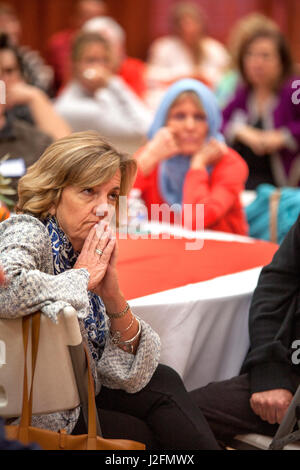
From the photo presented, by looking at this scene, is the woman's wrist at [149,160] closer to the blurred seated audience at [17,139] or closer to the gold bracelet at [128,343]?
the blurred seated audience at [17,139]

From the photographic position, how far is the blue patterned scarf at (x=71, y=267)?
1.67m

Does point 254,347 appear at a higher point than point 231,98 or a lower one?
lower

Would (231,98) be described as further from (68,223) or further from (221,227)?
(68,223)

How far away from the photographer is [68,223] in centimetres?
173

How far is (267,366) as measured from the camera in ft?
6.33

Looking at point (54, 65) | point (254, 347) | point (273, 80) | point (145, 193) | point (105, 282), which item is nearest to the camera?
point (105, 282)

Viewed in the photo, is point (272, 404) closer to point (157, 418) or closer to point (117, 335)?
point (157, 418)

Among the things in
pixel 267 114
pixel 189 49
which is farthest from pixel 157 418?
pixel 189 49

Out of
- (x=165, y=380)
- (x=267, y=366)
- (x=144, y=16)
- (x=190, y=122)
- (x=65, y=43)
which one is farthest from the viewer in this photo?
(x=144, y=16)

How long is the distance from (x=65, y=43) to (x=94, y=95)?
2.48 metres

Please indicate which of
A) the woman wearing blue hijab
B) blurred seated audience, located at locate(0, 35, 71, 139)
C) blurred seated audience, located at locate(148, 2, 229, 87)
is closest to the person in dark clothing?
the woman wearing blue hijab

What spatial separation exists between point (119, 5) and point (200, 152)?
6284mm

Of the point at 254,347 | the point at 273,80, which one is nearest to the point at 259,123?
the point at 273,80

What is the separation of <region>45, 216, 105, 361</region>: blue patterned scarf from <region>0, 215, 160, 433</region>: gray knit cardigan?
26 millimetres
